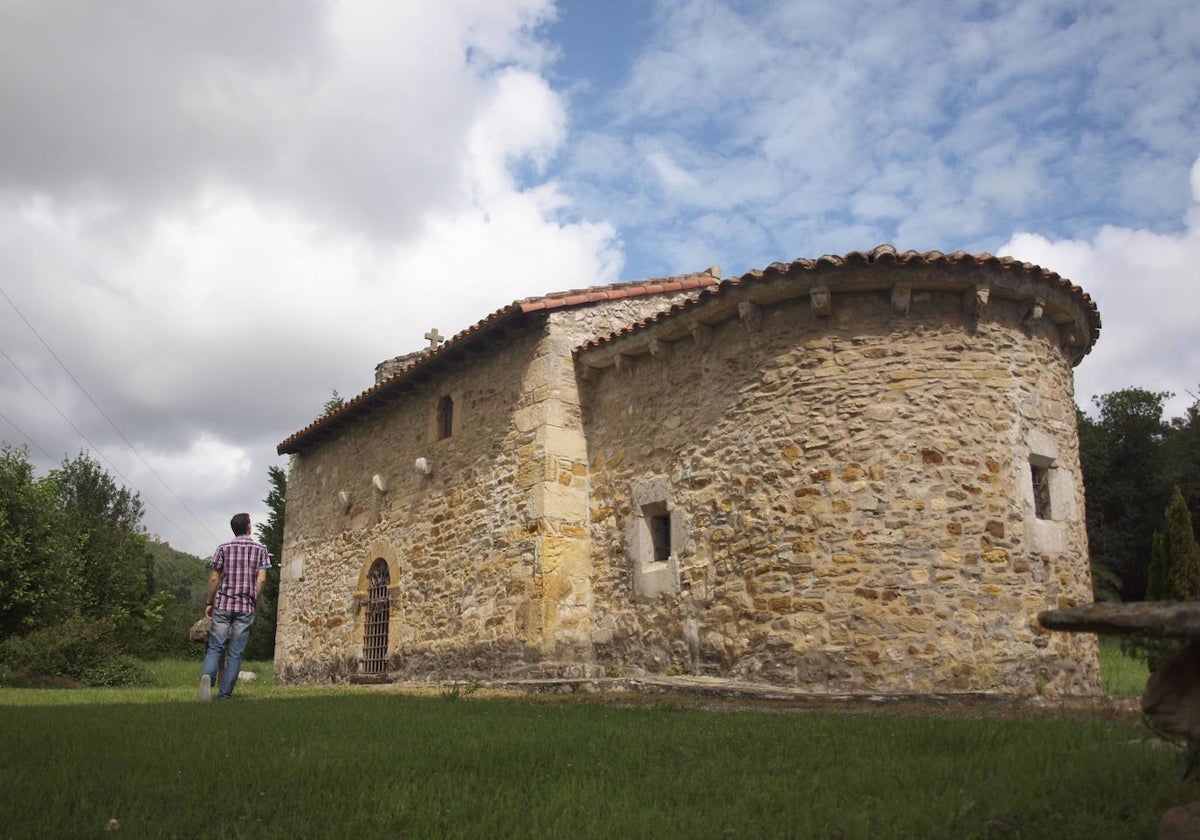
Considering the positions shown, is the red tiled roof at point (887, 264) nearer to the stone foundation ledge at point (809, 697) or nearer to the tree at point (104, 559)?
the stone foundation ledge at point (809, 697)

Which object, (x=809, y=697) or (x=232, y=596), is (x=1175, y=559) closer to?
(x=809, y=697)

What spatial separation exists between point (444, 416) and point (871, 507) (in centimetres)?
722

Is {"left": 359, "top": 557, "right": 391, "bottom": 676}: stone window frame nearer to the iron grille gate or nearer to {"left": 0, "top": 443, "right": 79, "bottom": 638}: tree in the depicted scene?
the iron grille gate

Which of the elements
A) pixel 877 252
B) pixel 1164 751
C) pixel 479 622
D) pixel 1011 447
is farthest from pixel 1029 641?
pixel 479 622

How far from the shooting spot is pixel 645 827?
137 inches

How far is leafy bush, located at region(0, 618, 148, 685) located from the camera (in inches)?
601

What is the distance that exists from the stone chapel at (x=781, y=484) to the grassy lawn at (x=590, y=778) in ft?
9.85

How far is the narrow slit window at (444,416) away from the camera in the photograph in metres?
14.1

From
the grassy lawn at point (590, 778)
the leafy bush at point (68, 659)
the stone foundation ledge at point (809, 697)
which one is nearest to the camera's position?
the grassy lawn at point (590, 778)

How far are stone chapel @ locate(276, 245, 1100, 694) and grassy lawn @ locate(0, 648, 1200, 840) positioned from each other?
300 cm

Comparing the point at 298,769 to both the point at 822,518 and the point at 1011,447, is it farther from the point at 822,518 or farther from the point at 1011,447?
the point at 1011,447

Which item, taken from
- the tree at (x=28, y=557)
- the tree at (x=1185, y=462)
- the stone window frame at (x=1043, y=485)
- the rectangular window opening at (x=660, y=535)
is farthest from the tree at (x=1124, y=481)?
the tree at (x=28, y=557)

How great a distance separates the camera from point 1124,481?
2964 centimetres

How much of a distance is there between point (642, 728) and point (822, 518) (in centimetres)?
420
